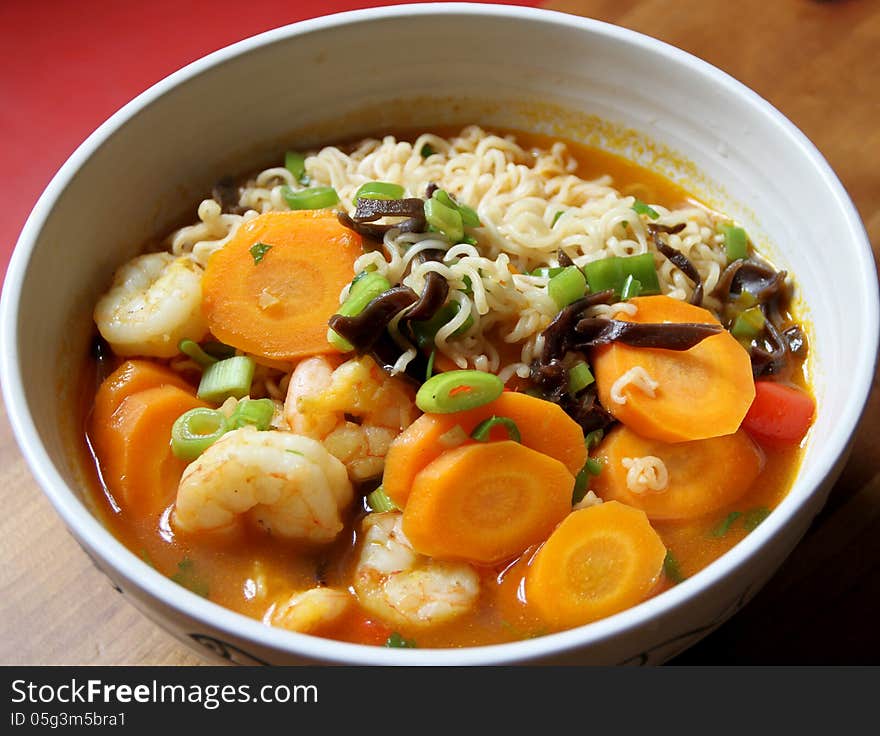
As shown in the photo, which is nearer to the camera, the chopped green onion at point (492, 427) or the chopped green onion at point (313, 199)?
the chopped green onion at point (492, 427)

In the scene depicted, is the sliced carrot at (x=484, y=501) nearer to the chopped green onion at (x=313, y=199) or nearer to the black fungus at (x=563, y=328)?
the black fungus at (x=563, y=328)

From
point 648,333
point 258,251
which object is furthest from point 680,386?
point 258,251

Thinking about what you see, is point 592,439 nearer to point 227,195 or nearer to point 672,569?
point 672,569

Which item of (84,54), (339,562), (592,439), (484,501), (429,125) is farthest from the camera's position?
(84,54)

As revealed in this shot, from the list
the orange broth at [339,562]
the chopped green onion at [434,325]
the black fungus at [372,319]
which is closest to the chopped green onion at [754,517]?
the orange broth at [339,562]

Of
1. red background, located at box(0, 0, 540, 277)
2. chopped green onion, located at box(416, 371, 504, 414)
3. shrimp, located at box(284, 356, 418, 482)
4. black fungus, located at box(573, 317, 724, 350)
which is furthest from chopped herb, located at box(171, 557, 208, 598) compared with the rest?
red background, located at box(0, 0, 540, 277)

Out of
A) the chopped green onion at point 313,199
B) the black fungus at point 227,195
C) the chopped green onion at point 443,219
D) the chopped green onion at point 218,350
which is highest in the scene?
the chopped green onion at point 443,219
